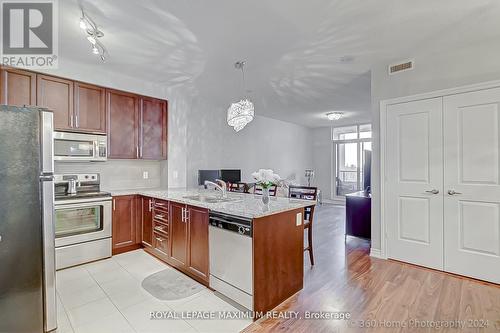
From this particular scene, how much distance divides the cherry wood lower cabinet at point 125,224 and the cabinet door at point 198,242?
55.1 inches

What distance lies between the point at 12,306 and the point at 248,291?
65.8 inches

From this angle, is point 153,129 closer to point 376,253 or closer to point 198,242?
point 198,242

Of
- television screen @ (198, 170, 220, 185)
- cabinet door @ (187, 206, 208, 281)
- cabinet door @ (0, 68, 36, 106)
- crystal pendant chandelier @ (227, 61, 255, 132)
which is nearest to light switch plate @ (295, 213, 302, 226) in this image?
cabinet door @ (187, 206, 208, 281)

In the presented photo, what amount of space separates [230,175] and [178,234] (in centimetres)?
271

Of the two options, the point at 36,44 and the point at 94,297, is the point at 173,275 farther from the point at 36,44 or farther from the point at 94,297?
the point at 36,44

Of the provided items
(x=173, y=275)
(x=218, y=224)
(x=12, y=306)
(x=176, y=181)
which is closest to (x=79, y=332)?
(x=12, y=306)

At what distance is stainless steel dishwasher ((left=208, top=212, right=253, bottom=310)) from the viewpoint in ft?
6.93

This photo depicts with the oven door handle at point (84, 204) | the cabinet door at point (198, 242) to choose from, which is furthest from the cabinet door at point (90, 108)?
the cabinet door at point (198, 242)

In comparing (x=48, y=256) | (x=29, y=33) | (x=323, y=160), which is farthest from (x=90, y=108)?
(x=323, y=160)

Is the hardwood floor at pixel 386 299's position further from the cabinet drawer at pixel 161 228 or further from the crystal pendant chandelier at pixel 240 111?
the crystal pendant chandelier at pixel 240 111

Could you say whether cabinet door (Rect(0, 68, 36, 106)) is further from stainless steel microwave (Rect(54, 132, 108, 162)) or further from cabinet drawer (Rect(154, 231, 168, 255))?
cabinet drawer (Rect(154, 231, 168, 255))

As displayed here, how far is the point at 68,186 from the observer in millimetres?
3418

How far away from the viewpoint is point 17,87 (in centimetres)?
295

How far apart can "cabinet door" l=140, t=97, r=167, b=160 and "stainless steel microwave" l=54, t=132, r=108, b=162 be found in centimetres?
60
